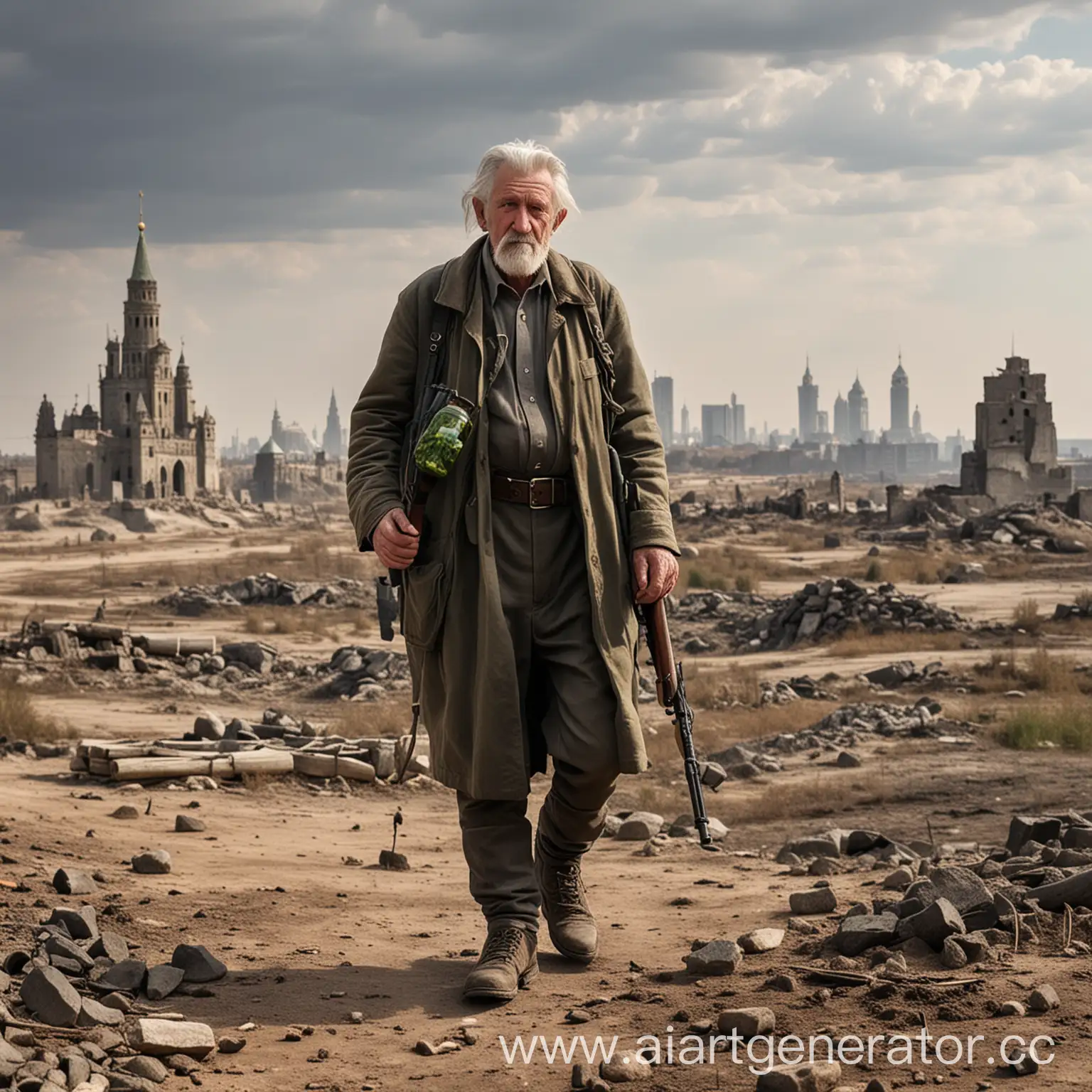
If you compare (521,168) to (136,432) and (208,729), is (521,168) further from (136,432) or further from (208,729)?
(136,432)

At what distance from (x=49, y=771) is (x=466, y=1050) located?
6.63 m

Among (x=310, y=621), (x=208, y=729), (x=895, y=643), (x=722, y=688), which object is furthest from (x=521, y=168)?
(x=310, y=621)

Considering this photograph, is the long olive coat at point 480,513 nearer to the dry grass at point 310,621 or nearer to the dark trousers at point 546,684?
the dark trousers at point 546,684

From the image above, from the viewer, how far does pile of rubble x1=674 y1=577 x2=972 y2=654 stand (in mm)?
21609

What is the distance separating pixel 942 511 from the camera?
50.8 m

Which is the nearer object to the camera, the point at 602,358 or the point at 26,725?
the point at 602,358

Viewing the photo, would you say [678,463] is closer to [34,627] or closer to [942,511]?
[942,511]

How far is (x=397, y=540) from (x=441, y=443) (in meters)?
0.35

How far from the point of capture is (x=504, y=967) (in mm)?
4824

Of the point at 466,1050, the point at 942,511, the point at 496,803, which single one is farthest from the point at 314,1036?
the point at 942,511

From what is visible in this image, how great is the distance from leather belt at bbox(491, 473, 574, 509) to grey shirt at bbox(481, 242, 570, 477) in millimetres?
29

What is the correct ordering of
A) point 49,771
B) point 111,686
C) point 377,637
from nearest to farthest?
point 49,771
point 111,686
point 377,637

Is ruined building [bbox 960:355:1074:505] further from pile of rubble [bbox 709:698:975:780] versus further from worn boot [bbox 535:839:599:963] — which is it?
worn boot [bbox 535:839:599:963]

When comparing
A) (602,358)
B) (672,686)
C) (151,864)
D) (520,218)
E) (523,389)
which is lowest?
(151,864)
